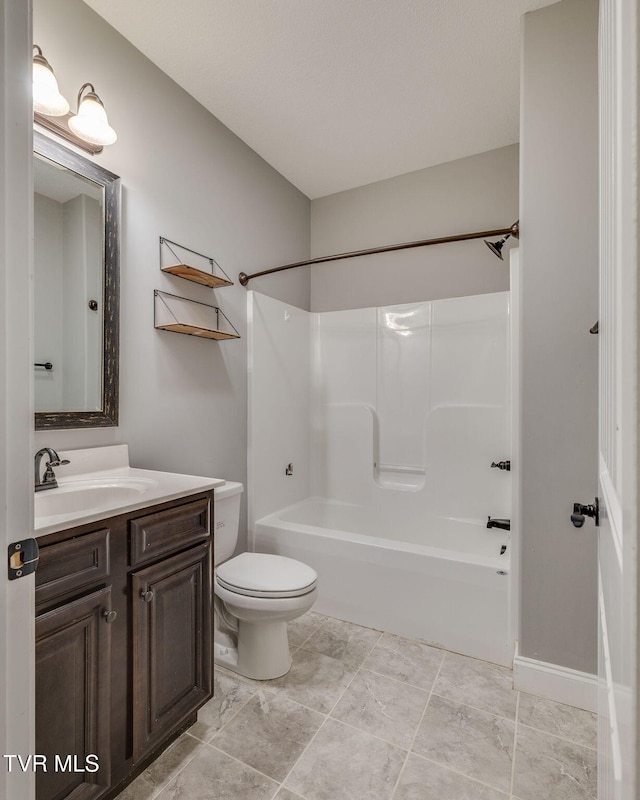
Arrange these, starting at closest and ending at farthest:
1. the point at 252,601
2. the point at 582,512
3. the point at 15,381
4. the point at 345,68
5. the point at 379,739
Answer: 1. the point at 15,381
2. the point at 582,512
3. the point at 379,739
4. the point at 252,601
5. the point at 345,68

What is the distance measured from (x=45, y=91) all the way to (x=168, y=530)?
1495 mm

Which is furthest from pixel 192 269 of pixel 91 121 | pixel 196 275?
pixel 91 121

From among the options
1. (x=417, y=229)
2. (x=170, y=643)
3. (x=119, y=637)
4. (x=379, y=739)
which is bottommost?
(x=379, y=739)

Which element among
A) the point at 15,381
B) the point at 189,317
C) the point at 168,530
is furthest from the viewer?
the point at 189,317

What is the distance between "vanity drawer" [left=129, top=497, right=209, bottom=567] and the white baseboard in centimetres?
143

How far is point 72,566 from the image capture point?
1063 mm

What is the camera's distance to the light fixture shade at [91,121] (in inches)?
58.7

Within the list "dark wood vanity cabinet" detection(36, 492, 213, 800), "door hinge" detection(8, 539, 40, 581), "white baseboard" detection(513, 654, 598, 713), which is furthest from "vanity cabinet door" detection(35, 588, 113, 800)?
"white baseboard" detection(513, 654, 598, 713)

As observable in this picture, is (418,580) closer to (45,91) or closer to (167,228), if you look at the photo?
(167,228)

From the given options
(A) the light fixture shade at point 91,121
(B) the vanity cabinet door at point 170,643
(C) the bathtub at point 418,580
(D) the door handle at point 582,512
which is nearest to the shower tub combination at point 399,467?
(C) the bathtub at point 418,580

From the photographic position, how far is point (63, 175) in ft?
5.03

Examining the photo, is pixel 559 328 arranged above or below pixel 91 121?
below

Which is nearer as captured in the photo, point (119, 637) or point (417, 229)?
point (119, 637)

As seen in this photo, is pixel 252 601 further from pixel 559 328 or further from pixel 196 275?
pixel 559 328
